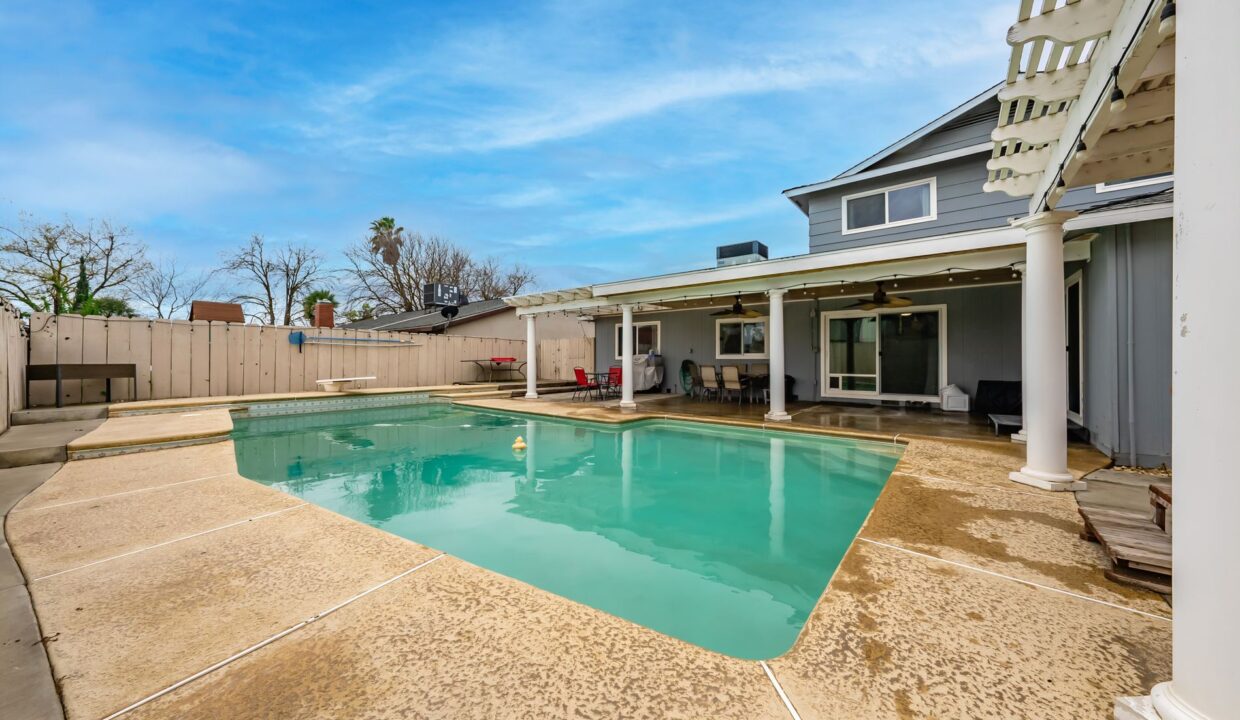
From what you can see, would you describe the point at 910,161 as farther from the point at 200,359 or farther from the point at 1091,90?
the point at 200,359

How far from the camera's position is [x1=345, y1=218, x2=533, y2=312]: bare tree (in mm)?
24734

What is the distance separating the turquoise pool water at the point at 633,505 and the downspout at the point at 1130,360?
6.71 ft

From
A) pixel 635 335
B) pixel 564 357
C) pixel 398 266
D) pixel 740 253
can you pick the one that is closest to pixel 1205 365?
pixel 740 253

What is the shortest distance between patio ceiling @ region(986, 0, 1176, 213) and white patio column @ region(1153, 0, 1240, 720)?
3.18 feet

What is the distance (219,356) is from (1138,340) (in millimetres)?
15389

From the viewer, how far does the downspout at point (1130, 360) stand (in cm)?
425

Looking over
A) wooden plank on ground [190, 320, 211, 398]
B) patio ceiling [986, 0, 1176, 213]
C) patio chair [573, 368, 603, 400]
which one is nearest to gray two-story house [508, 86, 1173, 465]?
patio ceiling [986, 0, 1176, 213]

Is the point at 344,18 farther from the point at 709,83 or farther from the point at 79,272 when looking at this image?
the point at 79,272

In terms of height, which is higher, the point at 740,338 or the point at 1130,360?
the point at 740,338

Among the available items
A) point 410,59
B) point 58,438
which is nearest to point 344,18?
point 410,59

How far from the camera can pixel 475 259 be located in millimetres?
27469

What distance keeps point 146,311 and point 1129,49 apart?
3172 centimetres

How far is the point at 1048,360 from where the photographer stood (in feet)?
12.1

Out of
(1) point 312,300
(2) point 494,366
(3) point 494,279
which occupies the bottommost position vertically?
(2) point 494,366
